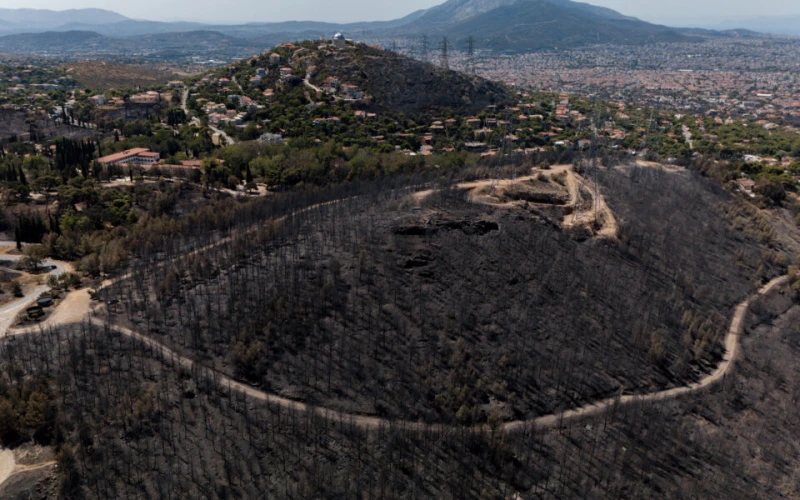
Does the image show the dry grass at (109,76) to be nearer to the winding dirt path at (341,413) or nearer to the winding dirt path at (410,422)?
the winding dirt path at (341,413)

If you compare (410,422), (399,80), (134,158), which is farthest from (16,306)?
(399,80)

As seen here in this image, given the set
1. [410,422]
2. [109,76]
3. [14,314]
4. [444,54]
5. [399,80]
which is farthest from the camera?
[109,76]

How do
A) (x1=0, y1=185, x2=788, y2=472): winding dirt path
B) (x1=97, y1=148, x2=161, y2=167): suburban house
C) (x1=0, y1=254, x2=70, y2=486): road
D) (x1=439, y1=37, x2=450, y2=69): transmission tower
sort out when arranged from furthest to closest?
1. (x1=439, y1=37, x2=450, y2=69): transmission tower
2. (x1=97, y1=148, x2=161, y2=167): suburban house
3. (x1=0, y1=185, x2=788, y2=472): winding dirt path
4. (x1=0, y1=254, x2=70, y2=486): road

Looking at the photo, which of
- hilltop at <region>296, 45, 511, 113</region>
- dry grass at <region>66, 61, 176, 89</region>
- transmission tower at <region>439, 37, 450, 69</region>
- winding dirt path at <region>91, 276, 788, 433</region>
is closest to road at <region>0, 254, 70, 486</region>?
winding dirt path at <region>91, 276, 788, 433</region>

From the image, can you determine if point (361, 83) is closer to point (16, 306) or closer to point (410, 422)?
point (16, 306)

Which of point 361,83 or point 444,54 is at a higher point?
point 444,54

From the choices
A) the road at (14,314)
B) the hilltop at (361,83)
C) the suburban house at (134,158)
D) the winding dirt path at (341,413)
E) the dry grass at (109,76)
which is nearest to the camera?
the road at (14,314)

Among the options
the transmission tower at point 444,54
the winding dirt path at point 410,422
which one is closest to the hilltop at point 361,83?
the transmission tower at point 444,54

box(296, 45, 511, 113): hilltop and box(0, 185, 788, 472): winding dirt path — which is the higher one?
box(296, 45, 511, 113): hilltop

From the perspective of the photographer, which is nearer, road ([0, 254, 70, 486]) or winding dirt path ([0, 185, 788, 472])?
road ([0, 254, 70, 486])

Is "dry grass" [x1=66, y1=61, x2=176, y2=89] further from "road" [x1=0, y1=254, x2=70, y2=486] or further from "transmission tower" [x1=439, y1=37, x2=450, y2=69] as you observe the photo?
"road" [x1=0, y1=254, x2=70, y2=486]

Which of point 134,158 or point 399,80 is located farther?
point 399,80

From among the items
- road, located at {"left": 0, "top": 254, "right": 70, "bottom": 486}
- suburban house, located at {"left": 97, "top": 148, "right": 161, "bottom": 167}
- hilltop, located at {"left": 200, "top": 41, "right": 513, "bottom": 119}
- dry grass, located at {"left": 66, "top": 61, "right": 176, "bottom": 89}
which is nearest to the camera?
road, located at {"left": 0, "top": 254, "right": 70, "bottom": 486}
